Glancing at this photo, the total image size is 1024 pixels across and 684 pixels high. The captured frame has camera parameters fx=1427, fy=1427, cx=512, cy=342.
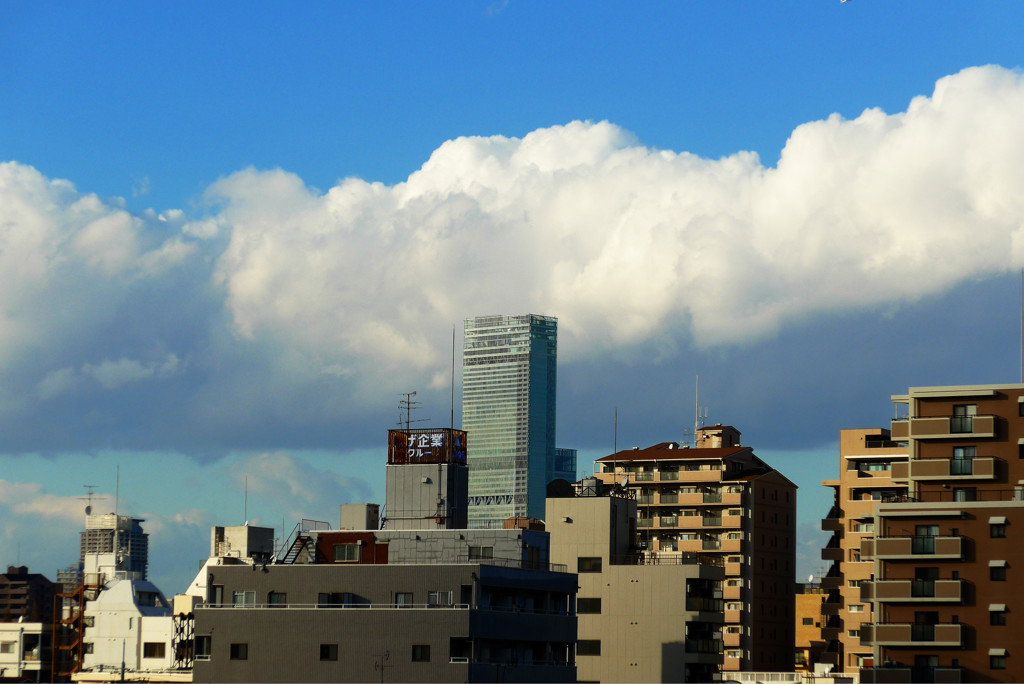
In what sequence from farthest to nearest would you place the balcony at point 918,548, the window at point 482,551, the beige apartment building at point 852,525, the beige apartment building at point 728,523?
the beige apartment building at point 728,523 < the beige apartment building at point 852,525 < the window at point 482,551 < the balcony at point 918,548

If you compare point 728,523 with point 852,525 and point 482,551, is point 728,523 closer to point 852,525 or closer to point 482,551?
point 852,525

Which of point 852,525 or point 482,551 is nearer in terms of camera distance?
point 482,551

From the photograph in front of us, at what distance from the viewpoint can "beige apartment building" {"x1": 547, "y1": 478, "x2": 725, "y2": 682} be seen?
126750 millimetres

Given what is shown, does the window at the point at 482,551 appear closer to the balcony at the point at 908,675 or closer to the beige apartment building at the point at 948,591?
the beige apartment building at the point at 948,591

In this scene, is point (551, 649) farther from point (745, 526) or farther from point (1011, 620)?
point (745, 526)

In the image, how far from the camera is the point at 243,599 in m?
99.2

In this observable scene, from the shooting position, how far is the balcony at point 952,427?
101 m

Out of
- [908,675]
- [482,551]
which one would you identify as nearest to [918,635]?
[908,675]

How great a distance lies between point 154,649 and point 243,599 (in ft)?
272

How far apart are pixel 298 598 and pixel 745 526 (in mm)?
75234

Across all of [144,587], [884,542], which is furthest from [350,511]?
[144,587]

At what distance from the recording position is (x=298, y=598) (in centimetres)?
9800

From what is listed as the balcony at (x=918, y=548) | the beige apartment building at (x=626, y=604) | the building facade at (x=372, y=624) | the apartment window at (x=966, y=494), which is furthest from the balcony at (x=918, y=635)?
the beige apartment building at (x=626, y=604)

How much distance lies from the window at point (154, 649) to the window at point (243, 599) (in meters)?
81.4
